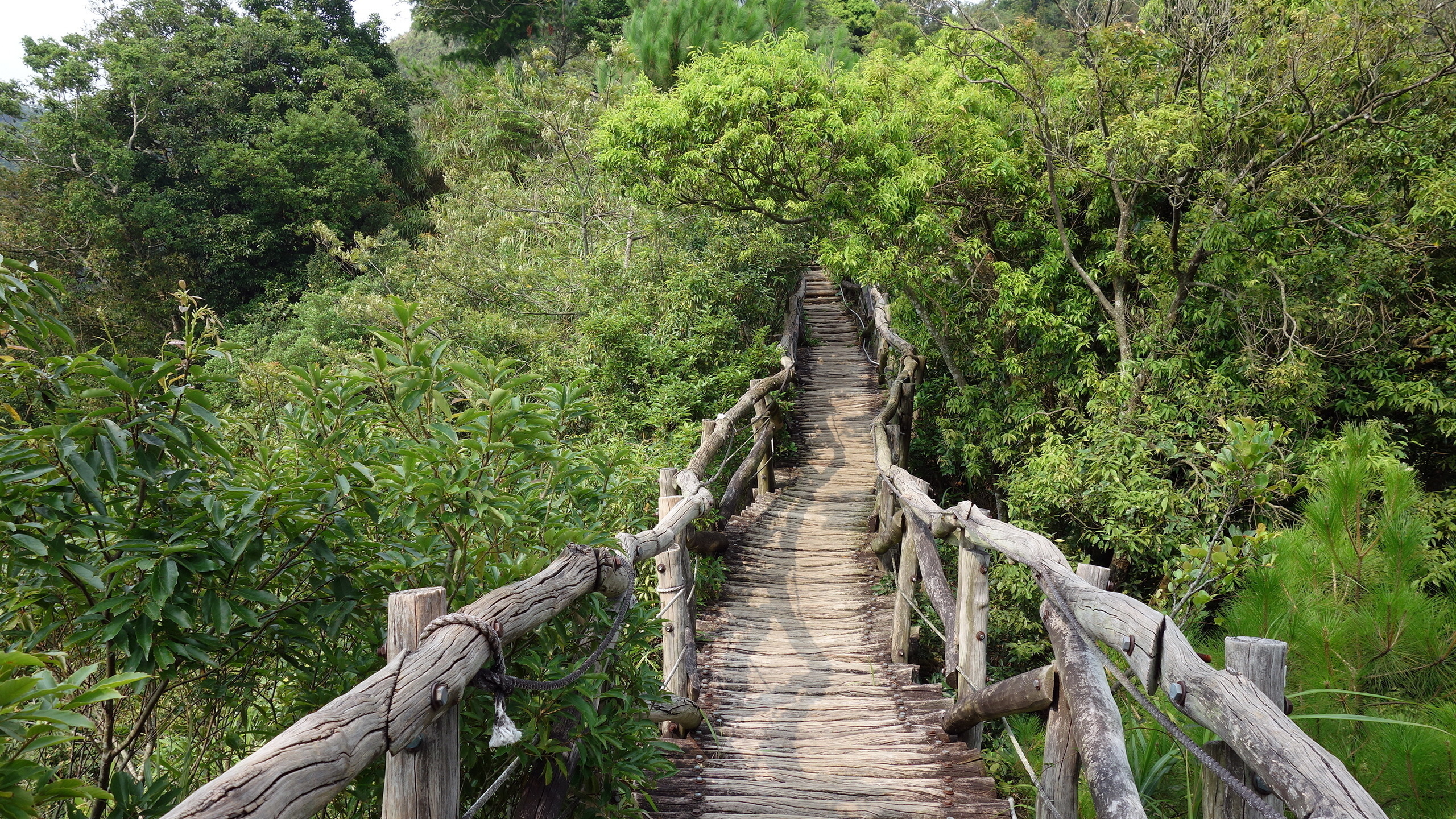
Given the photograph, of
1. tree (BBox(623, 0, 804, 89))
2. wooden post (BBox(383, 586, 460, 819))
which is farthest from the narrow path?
tree (BBox(623, 0, 804, 89))

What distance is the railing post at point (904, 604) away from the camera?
4859mm

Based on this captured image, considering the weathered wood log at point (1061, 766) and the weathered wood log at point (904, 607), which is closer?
the weathered wood log at point (1061, 766)

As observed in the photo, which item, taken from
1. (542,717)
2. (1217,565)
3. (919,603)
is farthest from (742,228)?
(542,717)

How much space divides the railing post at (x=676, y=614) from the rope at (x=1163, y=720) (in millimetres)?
1984

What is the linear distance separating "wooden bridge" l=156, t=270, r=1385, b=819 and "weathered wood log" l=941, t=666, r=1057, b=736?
0.04 feet

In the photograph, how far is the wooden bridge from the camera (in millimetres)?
1354

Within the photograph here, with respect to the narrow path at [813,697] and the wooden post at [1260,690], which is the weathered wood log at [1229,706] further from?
the narrow path at [813,697]

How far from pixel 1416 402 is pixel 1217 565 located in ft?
A: 16.6

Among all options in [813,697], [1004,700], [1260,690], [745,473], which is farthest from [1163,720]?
[745,473]

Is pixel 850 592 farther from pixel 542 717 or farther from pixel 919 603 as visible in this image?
pixel 542 717

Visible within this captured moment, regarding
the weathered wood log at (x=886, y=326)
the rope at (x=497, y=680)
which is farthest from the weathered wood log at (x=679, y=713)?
the weathered wood log at (x=886, y=326)

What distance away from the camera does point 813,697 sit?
15.0ft

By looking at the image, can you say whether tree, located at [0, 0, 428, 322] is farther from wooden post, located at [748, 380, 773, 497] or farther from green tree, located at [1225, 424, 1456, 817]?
green tree, located at [1225, 424, 1456, 817]

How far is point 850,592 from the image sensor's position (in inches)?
245
